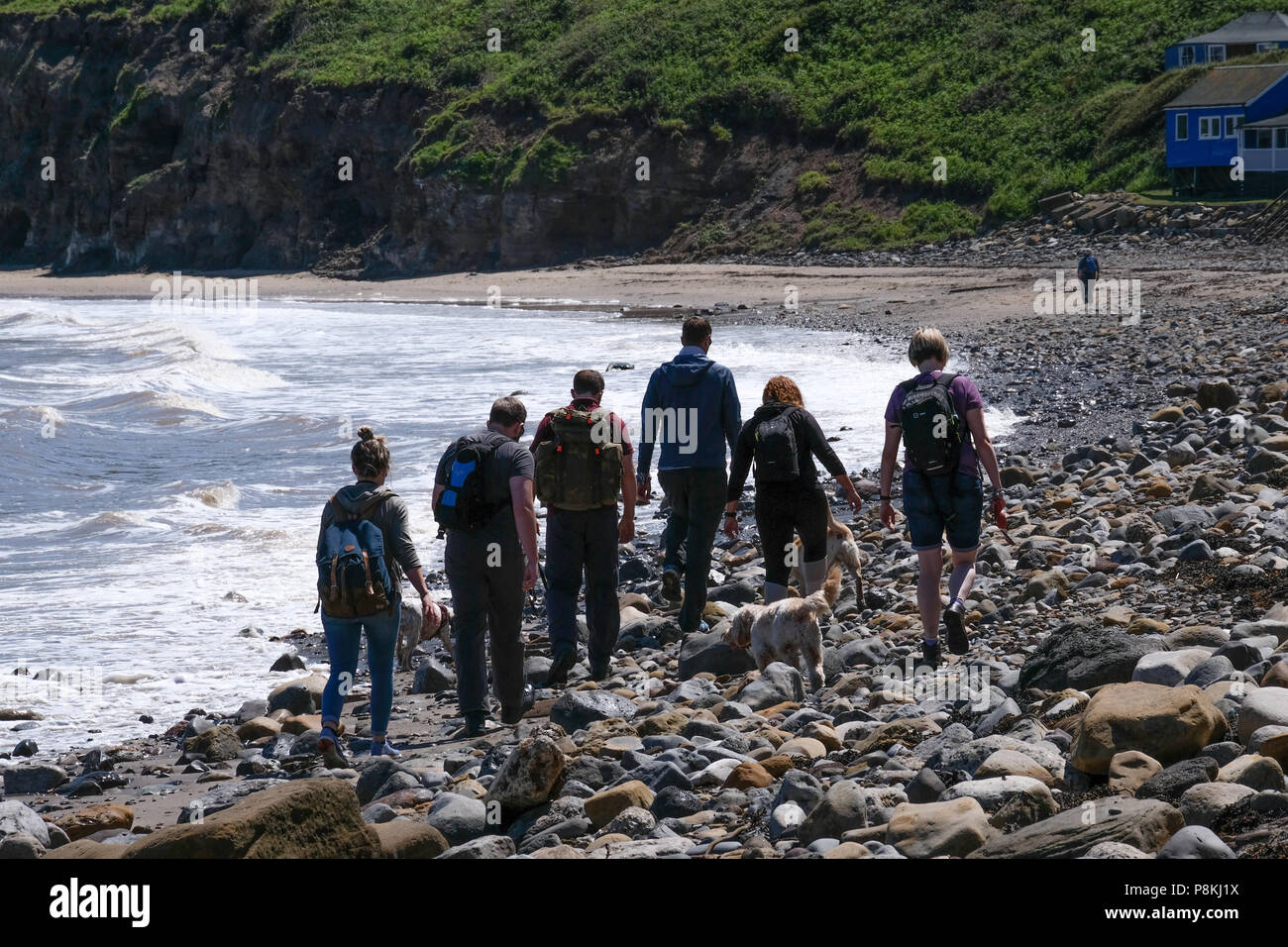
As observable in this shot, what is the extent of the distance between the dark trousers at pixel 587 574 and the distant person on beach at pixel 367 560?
4.40ft

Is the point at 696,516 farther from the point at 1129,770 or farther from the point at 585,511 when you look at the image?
the point at 1129,770

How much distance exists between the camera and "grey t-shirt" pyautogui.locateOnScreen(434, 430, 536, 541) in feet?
23.2

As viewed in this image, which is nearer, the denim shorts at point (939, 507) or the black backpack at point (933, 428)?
the black backpack at point (933, 428)

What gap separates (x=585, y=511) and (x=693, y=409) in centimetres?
105

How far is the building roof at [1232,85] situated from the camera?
41.1 meters

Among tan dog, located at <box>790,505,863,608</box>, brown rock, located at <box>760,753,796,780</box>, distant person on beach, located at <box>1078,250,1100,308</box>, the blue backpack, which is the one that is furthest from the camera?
distant person on beach, located at <box>1078,250,1100,308</box>

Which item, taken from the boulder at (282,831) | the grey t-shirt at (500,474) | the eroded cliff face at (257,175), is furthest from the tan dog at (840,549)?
the eroded cliff face at (257,175)

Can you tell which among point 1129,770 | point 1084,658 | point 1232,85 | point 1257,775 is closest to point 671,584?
point 1084,658

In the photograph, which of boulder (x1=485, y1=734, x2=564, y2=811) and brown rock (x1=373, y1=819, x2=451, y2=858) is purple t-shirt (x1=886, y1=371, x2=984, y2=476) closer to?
boulder (x1=485, y1=734, x2=564, y2=811)

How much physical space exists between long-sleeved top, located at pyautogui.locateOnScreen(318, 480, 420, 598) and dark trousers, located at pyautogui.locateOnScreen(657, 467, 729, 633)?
240cm

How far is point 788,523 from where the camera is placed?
808 cm

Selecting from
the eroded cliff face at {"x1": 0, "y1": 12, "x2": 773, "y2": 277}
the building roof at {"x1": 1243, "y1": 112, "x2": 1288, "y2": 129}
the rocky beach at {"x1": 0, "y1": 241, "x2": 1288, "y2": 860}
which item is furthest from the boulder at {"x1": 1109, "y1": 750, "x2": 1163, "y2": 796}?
the eroded cliff face at {"x1": 0, "y1": 12, "x2": 773, "y2": 277}

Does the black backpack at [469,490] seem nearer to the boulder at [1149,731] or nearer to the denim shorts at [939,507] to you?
the denim shorts at [939,507]
